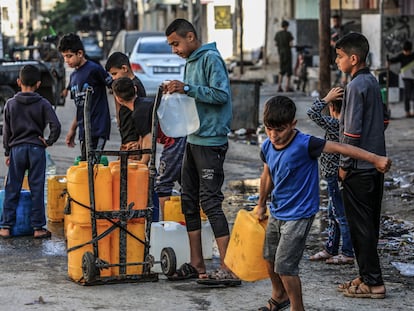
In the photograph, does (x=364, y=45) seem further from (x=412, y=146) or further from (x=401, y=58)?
(x=401, y=58)

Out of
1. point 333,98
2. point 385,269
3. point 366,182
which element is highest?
point 333,98

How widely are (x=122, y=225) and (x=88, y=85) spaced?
7.75ft

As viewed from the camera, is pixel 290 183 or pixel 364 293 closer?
pixel 290 183

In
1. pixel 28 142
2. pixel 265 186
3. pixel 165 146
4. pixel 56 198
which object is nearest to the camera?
pixel 265 186

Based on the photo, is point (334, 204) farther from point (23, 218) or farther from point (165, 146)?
point (23, 218)

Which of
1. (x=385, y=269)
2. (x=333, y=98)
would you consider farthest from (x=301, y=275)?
(x=333, y=98)

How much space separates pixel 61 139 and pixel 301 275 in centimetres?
1008

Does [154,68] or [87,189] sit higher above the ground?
[154,68]

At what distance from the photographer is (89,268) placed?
734 centimetres

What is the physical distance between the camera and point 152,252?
8055 millimetres

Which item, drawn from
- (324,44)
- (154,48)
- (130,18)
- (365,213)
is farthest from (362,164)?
(130,18)

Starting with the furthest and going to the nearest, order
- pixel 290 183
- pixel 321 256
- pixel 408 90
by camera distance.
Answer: pixel 408 90, pixel 321 256, pixel 290 183

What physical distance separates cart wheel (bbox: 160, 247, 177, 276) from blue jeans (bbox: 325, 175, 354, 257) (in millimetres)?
1366

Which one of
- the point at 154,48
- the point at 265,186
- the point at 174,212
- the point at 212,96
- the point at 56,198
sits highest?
the point at 154,48
